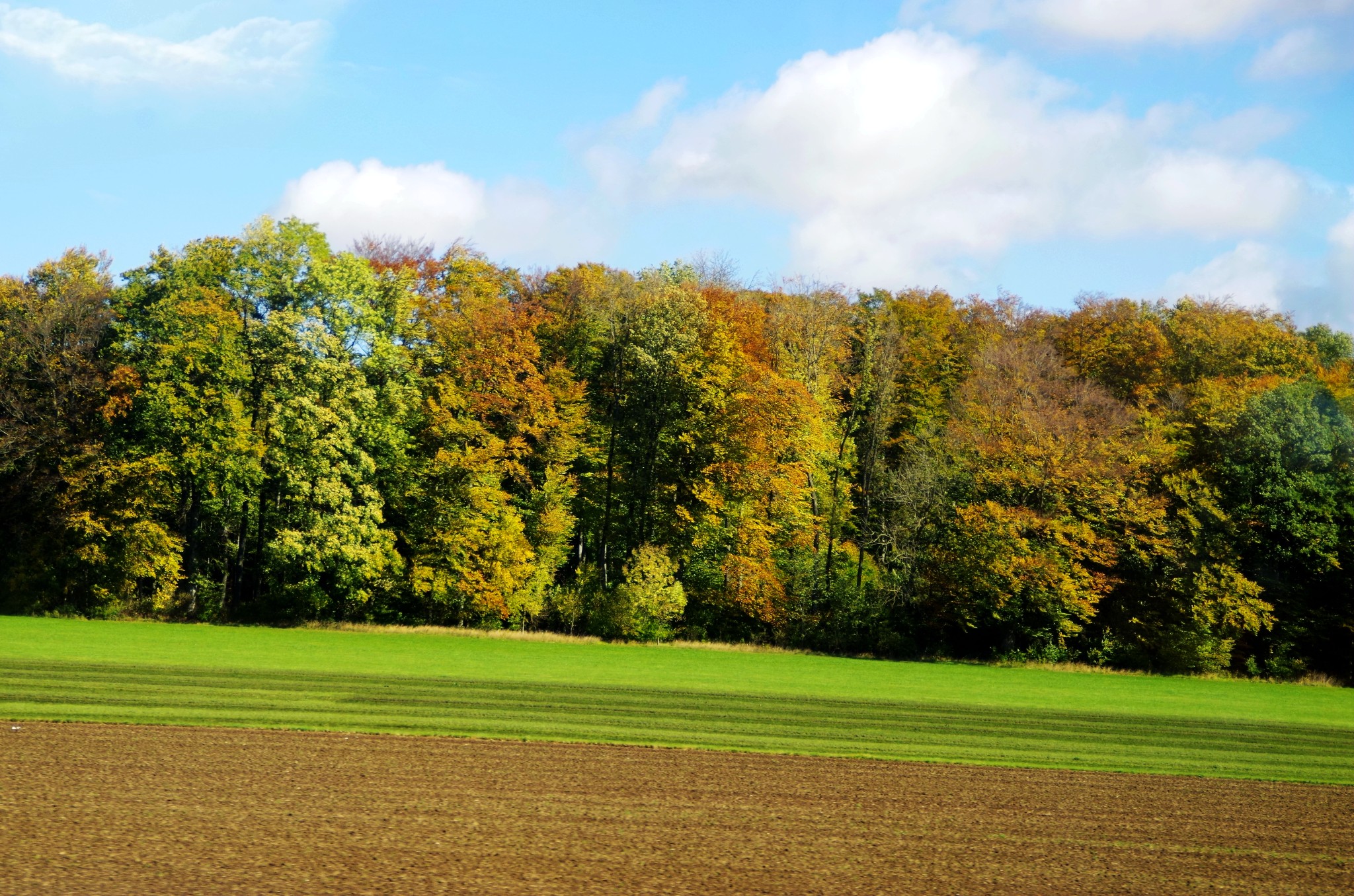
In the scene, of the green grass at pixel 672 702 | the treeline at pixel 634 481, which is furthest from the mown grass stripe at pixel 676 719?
the treeline at pixel 634 481

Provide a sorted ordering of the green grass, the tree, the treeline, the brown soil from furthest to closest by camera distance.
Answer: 1. the tree
2. the treeline
3. the green grass
4. the brown soil

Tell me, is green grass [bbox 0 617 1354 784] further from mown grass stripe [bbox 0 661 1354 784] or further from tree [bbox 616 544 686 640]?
tree [bbox 616 544 686 640]

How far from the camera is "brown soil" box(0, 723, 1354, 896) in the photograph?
12.8 m

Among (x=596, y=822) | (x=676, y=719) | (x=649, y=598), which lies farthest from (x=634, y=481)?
(x=596, y=822)

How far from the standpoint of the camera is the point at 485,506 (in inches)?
2127

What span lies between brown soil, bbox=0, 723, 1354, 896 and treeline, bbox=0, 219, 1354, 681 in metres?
32.8

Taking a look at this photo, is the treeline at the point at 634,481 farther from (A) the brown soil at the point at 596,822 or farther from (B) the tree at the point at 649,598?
(A) the brown soil at the point at 596,822

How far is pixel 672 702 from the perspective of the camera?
2903 centimetres

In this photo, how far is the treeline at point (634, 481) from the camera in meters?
52.0

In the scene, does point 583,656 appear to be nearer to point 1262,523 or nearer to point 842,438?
point 842,438

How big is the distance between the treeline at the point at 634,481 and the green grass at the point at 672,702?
8.16 m

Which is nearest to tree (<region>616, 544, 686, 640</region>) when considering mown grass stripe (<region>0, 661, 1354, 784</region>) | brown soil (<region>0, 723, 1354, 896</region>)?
mown grass stripe (<region>0, 661, 1354, 784</region>)

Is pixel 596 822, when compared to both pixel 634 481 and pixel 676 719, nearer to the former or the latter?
pixel 676 719

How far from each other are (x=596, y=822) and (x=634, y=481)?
1790 inches
